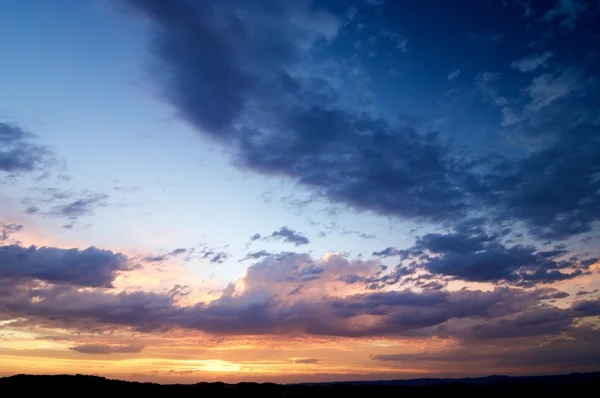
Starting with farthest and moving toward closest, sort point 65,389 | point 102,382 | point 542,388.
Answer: point 542,388, point 102,382, point 65,389

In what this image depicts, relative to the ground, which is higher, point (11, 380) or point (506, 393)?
point (11, 380)

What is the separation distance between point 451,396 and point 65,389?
2149 inches

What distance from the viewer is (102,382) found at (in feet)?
183

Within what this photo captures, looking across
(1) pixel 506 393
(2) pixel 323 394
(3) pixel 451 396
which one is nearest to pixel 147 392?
(2) pixel 323 394

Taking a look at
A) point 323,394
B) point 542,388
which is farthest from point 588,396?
point 323,394

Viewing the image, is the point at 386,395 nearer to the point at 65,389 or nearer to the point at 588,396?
the point at 588,396

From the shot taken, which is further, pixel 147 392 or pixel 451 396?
pixel 451 396

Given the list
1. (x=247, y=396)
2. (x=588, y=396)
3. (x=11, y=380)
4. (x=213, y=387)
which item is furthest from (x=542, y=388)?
(x=11, y=380)

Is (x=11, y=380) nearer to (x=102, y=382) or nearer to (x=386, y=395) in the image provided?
(x=102, y=382)

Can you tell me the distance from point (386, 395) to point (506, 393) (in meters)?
19.2

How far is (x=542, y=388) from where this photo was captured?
68375 millimetres

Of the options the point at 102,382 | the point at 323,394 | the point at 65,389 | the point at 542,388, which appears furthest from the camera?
the point at 542,388

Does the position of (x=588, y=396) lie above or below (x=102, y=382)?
below

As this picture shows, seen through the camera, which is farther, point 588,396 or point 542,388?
point 542,388
